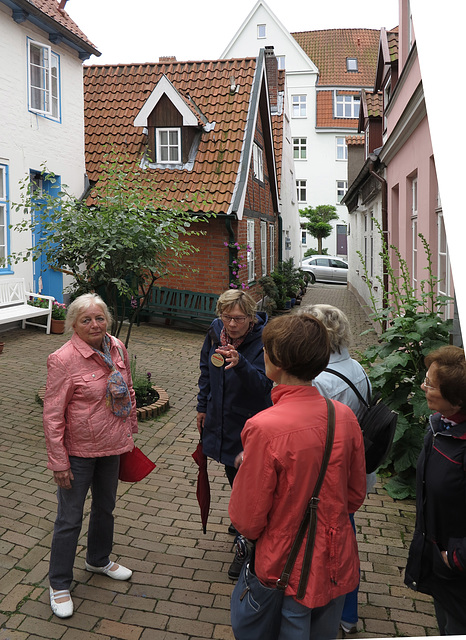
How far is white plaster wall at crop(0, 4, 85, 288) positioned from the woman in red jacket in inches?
403

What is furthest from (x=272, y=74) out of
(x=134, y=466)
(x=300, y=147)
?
(x=300, y=147)

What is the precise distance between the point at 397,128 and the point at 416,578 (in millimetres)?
8228

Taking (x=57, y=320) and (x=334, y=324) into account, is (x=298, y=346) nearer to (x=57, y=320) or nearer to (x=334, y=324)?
(x=334, y=324)

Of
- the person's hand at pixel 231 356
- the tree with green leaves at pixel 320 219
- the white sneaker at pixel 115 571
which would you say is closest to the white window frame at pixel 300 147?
the tree with green leaves at pixel 320 219

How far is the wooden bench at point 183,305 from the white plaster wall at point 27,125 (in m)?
2.84

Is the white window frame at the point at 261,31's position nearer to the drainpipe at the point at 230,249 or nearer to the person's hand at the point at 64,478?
the drainpipe at the point at 230,249

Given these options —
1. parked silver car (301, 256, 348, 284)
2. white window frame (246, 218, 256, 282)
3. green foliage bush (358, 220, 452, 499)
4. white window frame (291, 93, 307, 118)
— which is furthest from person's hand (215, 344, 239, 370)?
white window frame (291, 93, 307, 118)

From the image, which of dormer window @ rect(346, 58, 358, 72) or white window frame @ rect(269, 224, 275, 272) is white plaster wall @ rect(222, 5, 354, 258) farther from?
white window frame @ rect(269, 224, 275, 272)

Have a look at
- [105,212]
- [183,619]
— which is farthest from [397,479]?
[105,212]

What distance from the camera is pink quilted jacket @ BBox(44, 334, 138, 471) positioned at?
3303mm

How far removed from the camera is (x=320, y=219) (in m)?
38.5

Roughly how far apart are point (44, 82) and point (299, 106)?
30959 mm

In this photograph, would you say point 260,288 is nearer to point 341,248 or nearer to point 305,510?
point 305,510

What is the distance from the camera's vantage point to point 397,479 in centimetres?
511
